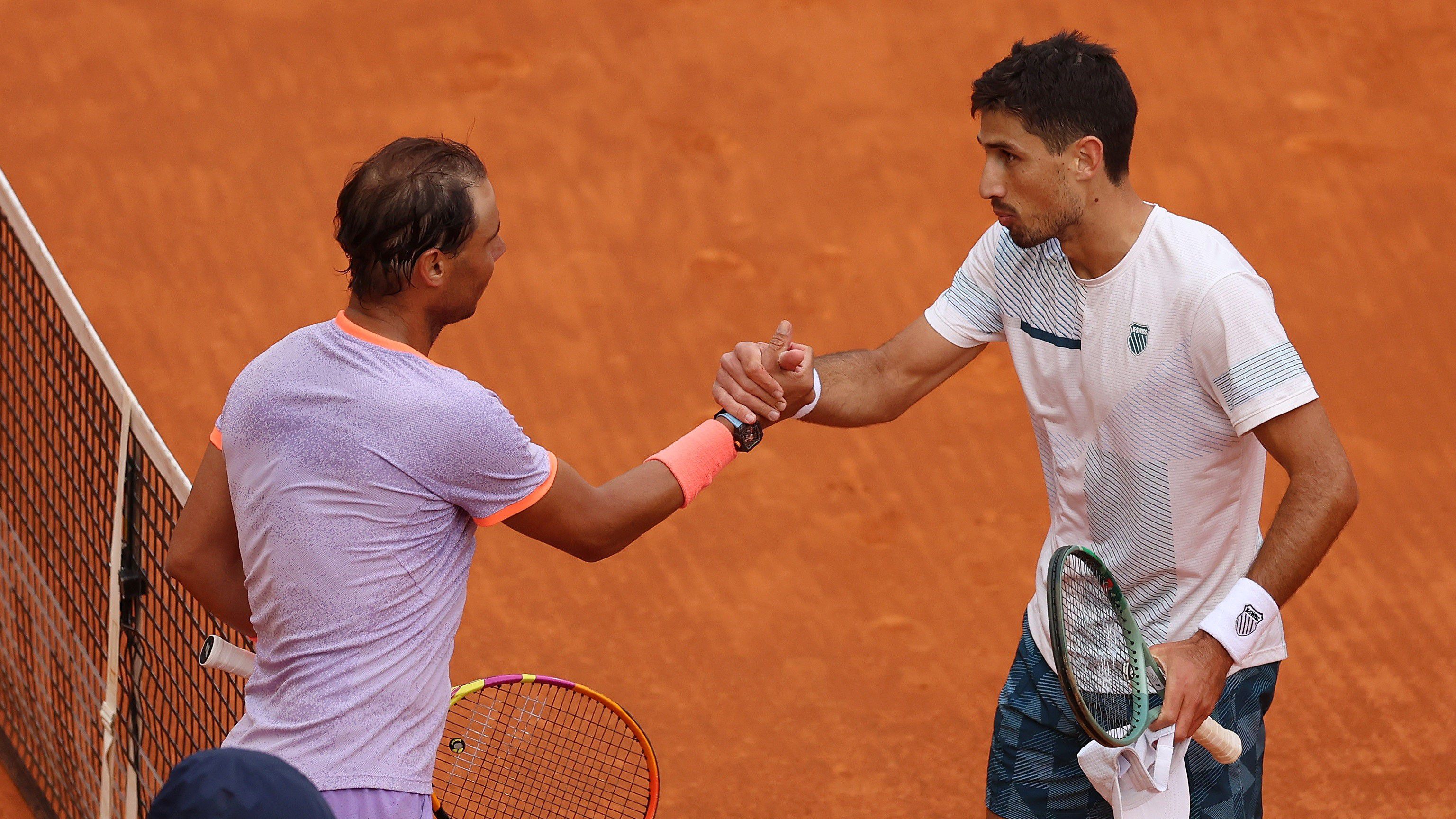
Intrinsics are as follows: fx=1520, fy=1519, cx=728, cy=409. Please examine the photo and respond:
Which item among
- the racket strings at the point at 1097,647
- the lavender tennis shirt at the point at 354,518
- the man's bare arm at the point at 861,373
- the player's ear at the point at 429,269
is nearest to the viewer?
the lavender tennis shirt at the point at 354,518

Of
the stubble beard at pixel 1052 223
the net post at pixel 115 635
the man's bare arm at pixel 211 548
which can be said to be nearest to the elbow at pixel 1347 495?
the stubble beard at pixel 1052 223

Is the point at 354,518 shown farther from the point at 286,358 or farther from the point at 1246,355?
the point at 1246,355

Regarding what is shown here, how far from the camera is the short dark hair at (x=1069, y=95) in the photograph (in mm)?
2846

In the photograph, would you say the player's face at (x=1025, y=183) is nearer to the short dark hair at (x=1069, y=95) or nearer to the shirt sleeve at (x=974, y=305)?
the short dark hair at (x=1069, y=95)

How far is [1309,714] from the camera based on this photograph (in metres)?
5.09

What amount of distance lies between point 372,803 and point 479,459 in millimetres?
520

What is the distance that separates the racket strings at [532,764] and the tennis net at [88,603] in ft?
1.81

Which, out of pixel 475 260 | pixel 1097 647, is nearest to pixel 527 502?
pixel 475 260

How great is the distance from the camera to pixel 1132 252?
2.86m

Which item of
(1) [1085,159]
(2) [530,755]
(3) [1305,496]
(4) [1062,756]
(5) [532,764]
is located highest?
(1) [1085,159]

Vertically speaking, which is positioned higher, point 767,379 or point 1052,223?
point 1052,223

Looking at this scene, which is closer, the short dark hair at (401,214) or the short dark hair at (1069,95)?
the short dark hair at (401,214)

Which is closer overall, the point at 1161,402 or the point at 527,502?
the point at 527,502

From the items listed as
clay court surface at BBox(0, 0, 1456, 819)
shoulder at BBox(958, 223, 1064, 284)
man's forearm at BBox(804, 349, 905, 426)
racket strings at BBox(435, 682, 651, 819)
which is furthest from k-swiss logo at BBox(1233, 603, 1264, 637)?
clay court surface at BBox(0, 0, 1456, 819)
